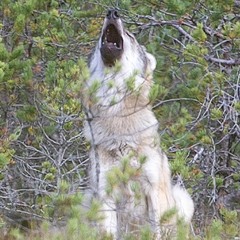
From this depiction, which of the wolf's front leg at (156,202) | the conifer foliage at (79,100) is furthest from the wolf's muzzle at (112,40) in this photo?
the wolf's front leg at (156,202)

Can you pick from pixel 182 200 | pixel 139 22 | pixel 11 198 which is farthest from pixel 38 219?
pixel 139 22

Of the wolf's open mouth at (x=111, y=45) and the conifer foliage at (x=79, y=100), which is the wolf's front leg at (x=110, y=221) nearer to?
the conifer foliage at (x=79, y=100)

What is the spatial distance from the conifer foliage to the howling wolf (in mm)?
186

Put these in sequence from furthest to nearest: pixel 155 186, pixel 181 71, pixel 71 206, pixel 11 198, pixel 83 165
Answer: pixel 181 71 < pixel 83 165 < pixel 11 198 < pixel 155 186 < pixel 71 206

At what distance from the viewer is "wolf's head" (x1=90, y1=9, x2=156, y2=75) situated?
6.58 metres

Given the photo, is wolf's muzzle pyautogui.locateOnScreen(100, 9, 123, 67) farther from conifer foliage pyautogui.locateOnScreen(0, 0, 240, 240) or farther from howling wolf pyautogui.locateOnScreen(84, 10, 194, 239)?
conifer foliage pyautogui.locateOnScreen(0, 0, 240, 240)

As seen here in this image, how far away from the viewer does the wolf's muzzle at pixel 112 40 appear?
21.5 ft

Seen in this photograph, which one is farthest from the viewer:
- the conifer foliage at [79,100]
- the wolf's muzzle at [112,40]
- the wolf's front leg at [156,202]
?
the conifer foliage at [79,100]

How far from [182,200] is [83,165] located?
1.40 m

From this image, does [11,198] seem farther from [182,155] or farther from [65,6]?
[65,6]

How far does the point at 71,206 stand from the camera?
194 inches

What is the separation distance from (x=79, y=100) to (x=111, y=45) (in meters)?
0.52

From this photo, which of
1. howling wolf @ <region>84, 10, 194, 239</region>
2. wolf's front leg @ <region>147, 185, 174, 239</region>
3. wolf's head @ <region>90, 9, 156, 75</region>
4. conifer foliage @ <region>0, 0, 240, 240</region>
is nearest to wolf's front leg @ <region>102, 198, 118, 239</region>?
howling wolf @ <region>84, 10, 194, 239</region>

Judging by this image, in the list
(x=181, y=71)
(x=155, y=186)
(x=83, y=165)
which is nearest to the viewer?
(x=155, y=186)
